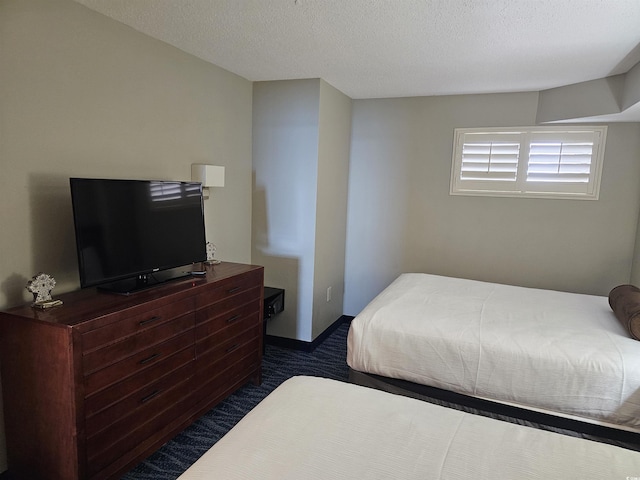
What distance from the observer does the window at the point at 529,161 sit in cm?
354

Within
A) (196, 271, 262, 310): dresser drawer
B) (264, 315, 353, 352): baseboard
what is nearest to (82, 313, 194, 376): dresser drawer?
(196, 271, 262, 310): dresser drawer

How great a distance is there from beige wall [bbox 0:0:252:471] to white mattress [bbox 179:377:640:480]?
145cm

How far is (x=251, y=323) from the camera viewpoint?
2.92 meters

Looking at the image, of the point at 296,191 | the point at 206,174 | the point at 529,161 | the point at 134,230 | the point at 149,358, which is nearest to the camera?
the point at 149,358

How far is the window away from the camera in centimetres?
354

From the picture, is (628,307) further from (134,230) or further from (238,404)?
(134,230)

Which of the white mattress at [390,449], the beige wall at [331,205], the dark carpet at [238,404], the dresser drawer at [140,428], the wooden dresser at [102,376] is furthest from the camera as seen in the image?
the beige wall at [331,205]

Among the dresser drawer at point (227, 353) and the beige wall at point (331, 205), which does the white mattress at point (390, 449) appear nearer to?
the dresser drawer at point (227, 353)

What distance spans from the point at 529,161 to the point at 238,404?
3.24m

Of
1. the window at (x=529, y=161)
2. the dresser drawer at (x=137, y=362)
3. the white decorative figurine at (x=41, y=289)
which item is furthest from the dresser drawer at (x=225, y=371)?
the window at (x=529, y=161)

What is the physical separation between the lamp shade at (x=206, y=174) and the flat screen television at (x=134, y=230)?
0.85 feet

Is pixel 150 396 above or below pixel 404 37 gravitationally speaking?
below

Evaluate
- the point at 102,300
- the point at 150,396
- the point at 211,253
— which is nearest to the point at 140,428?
the point at 150,396

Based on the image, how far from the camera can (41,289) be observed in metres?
1.88
